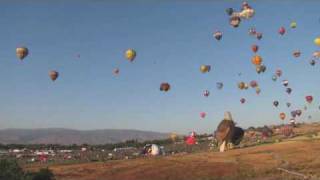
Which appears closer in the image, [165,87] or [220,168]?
[220,168]

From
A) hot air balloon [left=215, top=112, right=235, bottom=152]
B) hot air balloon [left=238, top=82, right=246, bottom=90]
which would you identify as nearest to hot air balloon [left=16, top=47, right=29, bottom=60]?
hot air balloon [left=215, top=112, right=235, bottom=152]

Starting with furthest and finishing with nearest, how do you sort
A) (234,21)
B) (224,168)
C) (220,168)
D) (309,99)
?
(309,99) → (234,21) → (220,168) → (224,168)

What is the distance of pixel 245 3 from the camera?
99.1m

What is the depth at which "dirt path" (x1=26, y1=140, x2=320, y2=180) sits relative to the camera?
6253cm

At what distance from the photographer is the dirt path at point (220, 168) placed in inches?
2462

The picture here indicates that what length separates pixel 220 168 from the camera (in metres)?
68.2

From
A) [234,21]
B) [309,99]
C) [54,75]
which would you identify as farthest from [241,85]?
[54,75]

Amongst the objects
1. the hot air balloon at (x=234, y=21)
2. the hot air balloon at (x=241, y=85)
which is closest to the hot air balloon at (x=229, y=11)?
the hot air balloon at (x=234, y=21)

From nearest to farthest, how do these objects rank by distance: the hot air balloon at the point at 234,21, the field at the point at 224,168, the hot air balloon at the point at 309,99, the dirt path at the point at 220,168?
1. the field at the point at 224,168
2. the dirt path at the point at 220,168
3. the hot air balloon at the point at 234,21
4. the hot air balloon at the point at 309,99

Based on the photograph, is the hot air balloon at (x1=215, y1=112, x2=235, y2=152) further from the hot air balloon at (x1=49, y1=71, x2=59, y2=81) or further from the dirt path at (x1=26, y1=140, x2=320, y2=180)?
the hot air balloon at (x1=49, y1=71, x2=59, y2=81)

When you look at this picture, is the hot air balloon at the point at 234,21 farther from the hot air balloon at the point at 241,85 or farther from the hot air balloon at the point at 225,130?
the hot air balloon at the point at 241,85

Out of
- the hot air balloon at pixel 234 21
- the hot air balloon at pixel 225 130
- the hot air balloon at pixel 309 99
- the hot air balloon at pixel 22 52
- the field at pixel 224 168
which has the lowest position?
the field at pixel 224 168

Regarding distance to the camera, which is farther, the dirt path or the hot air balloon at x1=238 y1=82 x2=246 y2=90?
the hot air balloon at x1=238 y1=82 x2=246 y2=90

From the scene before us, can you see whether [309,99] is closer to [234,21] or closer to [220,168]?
[234,21]
